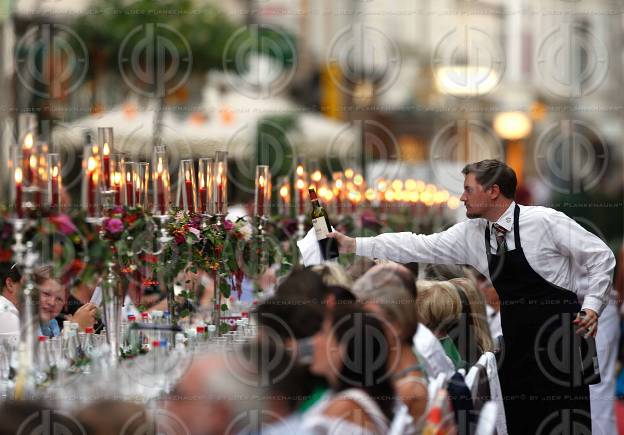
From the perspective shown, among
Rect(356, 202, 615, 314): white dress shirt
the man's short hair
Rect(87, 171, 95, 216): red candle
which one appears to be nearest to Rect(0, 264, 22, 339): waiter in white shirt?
Rect(87, 171, 95, 216): red candle

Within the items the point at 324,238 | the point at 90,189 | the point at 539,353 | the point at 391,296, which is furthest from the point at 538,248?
the point at 90,189

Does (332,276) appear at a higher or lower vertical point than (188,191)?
lower

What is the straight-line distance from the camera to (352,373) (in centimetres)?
370

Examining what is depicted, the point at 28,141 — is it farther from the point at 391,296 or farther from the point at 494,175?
Answer: the point at 494,175

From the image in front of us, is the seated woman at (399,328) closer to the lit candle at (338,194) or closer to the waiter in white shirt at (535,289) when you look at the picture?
the waiter in white shirt at (535,289)

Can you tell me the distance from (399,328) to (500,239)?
1.67m

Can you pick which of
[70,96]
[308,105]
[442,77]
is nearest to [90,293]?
[70,96]

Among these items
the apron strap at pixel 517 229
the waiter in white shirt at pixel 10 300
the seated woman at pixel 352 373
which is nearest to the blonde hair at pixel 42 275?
the waiter in white shirt at pixel 10 300

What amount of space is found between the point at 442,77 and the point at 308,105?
4.00 meters

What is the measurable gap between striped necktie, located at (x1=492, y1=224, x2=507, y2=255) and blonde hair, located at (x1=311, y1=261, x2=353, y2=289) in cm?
125

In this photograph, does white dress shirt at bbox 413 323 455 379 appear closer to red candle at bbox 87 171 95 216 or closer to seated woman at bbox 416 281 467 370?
seated woman at bbox 416 281 467 370

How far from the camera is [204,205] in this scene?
5660 mm

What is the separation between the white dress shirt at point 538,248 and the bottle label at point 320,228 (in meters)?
0.23

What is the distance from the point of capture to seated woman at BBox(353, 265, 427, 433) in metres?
3.86
